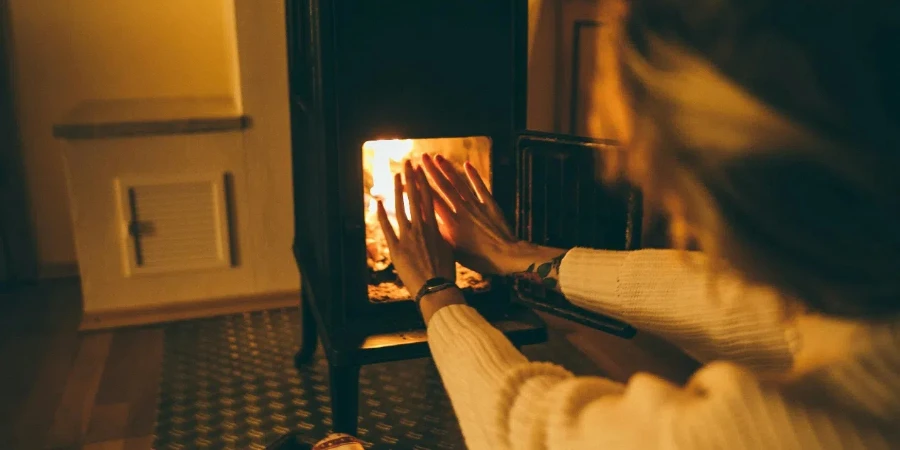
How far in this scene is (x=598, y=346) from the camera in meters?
1.77

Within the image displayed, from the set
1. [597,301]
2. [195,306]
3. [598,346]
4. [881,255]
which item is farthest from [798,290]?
[195,306]

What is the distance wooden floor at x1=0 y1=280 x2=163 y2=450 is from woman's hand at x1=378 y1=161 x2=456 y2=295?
0.77 m

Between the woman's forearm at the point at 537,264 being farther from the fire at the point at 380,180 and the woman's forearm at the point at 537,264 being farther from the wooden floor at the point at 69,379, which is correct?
the wooden floor at the point at 69,379

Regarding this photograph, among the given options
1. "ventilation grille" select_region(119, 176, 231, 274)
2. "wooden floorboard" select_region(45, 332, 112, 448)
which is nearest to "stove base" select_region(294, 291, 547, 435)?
"wooden floorboard" select_region(45, 332, 112, 448)

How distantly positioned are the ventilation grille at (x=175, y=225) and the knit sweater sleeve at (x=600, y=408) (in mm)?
1272

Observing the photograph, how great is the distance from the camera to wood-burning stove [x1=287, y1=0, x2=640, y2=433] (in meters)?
1.08

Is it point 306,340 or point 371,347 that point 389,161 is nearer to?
point 371,347

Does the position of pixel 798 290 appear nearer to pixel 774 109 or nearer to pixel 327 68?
pixel 774 109

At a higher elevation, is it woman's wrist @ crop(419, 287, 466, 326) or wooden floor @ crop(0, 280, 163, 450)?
woman's wrist @ crop(419, 287, 466, 326)

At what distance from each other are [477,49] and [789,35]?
0.76 metres

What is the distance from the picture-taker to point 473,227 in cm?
104

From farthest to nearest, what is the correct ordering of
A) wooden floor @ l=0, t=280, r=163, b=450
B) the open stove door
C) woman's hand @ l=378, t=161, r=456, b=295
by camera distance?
wooden floor @ l=0, t=280, r=163, b=450
the open stove door
woman's hand @ l=378, t=161, r=456, b=295

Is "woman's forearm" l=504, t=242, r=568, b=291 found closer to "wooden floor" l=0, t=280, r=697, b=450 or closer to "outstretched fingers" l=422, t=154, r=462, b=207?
"outstretched fingers" l=422, t=154, r=462, b=207

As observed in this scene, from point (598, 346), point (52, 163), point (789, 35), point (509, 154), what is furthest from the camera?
point (52, 163)
